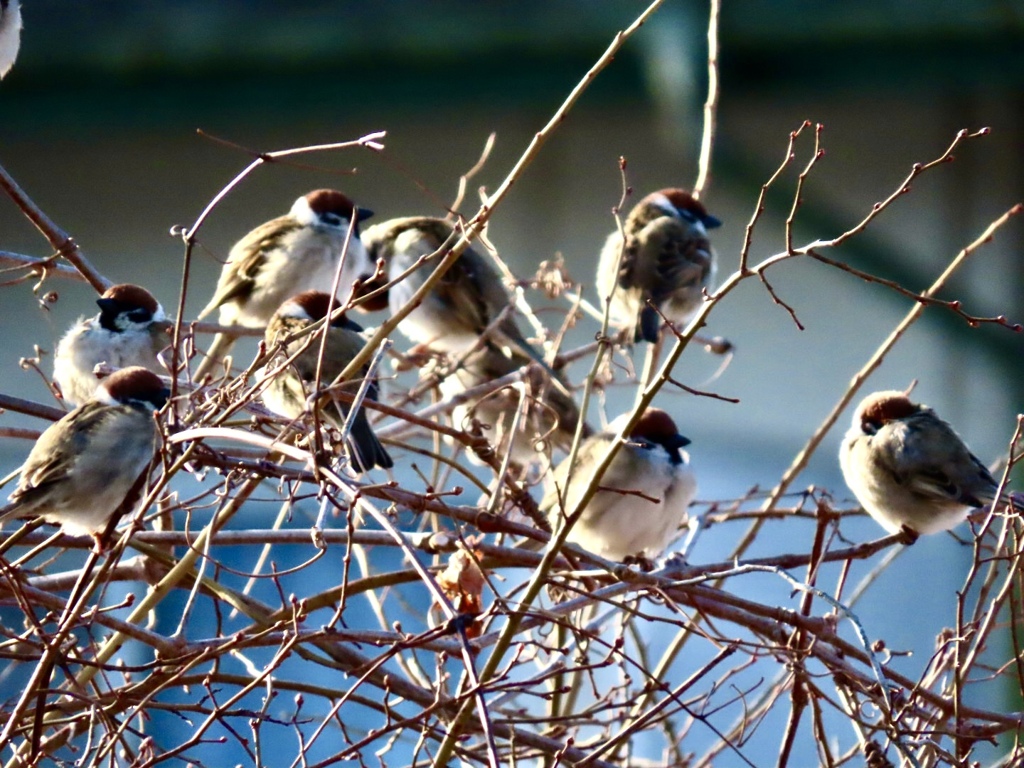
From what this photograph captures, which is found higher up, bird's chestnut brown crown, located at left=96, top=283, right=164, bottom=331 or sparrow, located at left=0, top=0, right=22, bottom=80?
sparrow, located at left=0, top=0, right=22, bottom=80

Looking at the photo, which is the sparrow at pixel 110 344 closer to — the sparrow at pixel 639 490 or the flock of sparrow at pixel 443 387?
the flock of sparrow at pixel 443 387

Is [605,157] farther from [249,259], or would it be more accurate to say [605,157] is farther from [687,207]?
[249,259]

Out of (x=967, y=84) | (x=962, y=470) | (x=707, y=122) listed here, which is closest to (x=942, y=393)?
(x=967, y=84)

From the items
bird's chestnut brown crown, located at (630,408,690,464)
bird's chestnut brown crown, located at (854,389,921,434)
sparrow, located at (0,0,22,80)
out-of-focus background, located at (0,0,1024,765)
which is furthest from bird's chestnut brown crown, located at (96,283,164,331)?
out-of-focus background, located at (0,0,1024,765)

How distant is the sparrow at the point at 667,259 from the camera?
5383mm

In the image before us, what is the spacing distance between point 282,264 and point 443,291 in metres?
0.82

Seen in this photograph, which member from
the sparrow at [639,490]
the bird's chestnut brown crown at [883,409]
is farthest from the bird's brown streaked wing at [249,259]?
the bird's chestnut brown crown at [883,409]

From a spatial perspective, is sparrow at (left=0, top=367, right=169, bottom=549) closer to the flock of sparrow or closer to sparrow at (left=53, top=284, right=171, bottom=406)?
the flock of sparrow

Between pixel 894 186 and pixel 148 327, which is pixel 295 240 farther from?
pixel 894 186

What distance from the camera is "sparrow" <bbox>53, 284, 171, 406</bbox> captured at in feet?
11.9

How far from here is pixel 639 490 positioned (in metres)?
3.98

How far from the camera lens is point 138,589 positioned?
19.5 feet

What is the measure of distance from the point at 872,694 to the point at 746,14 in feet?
12.3

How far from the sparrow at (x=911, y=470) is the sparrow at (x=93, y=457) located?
2.04 metres
